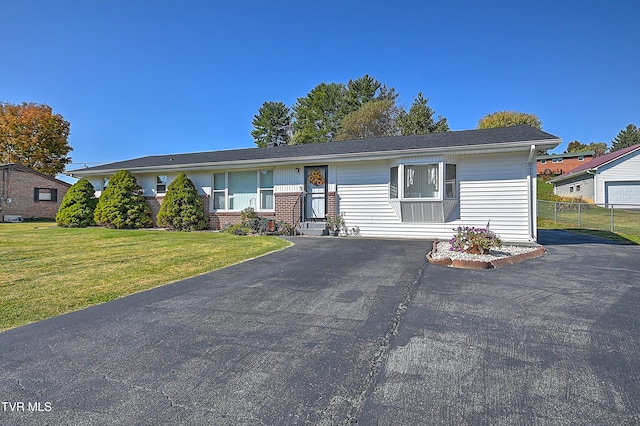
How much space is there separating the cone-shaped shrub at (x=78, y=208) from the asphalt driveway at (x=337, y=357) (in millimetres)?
13541

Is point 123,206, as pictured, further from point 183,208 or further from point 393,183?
point 393,183

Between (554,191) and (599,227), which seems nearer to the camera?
(599,227)

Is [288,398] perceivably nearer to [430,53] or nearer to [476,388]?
[476,388]

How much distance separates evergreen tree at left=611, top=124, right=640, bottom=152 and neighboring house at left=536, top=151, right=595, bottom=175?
26.3 meters

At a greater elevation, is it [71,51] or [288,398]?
[71,51]

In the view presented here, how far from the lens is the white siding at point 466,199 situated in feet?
30.2

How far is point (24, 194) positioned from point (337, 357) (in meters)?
29.4

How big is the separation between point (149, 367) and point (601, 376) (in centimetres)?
315

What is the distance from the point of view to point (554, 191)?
105 ft

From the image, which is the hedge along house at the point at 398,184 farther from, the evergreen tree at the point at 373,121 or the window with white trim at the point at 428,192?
the evergreen tree at the point at 373,121

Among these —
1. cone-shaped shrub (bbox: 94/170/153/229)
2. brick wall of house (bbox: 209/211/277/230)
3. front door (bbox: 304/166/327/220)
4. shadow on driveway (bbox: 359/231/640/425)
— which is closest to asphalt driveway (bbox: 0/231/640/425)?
shadow on driveway (bbox: 359/231/640/425)

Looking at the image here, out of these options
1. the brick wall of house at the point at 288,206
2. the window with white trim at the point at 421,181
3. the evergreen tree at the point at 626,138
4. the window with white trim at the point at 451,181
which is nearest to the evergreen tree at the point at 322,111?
the brick wall of house at the point at 288,206

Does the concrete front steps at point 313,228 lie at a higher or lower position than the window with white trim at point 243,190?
lower

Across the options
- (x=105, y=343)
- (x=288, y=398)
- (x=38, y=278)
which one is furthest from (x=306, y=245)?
(x=288, y=398)
